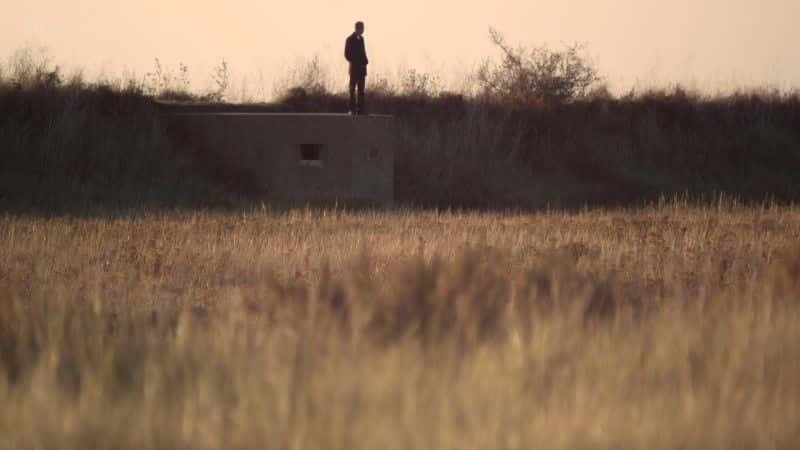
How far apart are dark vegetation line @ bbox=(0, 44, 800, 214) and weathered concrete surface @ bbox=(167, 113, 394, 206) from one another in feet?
1.43

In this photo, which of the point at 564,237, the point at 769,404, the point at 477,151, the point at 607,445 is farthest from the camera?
the point at 477,151

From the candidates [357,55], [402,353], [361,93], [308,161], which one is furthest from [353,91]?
[402,353]

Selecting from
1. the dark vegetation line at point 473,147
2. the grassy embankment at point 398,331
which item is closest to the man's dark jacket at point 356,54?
the dark vegetation line at point 473,147

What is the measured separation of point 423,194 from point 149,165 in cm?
553

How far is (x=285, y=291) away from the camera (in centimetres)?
762

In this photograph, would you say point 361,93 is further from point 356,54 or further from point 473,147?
point 473,147

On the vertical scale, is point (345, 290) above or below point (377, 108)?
below

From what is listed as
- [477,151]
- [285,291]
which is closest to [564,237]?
[285,291]

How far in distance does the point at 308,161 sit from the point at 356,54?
2179mm

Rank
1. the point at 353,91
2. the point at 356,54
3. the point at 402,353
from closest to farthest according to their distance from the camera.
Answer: the point at 402,353, the point at 356,54, the point at 353,91

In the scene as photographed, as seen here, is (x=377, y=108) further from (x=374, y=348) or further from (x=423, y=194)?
(x=374, y=348)

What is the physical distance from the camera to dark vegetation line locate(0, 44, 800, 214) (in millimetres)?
18562

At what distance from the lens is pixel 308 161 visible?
19.9 metres

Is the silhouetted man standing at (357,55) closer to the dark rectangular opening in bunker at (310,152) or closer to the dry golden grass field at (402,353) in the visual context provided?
the dark rectangular opening in bunker at (310,152)
